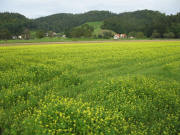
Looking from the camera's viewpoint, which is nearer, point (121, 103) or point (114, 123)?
point (114, 123)

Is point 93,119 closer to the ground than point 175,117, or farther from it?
farther from it

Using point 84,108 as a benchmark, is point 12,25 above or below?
above

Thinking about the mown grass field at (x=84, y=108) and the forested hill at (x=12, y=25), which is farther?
the forested hill at (x=12, y=25)

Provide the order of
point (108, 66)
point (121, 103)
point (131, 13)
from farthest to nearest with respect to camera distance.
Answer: point (131, 13), point (108, 66), point (121, 103)

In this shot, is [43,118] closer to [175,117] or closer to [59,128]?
[59,128]

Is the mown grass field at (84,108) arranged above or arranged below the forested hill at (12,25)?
below

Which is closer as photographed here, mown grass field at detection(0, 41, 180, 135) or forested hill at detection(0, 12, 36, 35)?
mown grass field at detection(0, 41, 180, 135)

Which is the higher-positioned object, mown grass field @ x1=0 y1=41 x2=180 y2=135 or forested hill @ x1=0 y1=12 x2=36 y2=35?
forested hill @ x1=0 y1=12 x2=36 y2=35

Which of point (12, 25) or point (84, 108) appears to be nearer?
point (84, 108)

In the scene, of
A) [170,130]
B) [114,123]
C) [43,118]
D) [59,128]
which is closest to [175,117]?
[170,130]

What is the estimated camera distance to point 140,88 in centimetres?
687

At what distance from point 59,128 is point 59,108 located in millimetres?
773

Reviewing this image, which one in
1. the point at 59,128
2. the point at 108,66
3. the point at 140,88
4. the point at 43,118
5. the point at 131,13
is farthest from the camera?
the point at 131,13

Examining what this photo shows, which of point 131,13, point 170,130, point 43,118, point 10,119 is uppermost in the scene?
point 131,13
